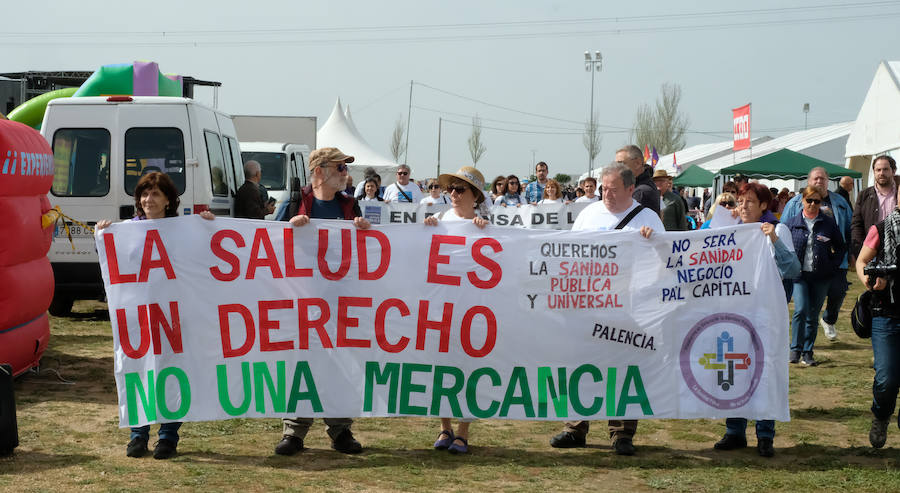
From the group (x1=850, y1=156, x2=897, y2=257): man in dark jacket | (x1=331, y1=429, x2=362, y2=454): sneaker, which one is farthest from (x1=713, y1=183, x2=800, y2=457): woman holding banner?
(x1=850, y1=156, x2=897, y2=257): man in dark jacket

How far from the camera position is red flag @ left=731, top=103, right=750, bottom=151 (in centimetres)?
2989

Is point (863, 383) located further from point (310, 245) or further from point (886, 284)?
point (310, 245)

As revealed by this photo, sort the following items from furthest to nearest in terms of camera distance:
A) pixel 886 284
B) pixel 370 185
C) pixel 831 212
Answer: pixel 370 185
pixel 831 212
pixel 886 284

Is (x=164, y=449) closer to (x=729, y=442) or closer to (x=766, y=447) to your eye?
(x=729, y=442)

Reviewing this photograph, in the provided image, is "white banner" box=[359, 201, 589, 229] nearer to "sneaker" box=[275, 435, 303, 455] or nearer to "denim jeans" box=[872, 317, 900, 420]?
"sneaker" box=[275, 435, 303, 455]

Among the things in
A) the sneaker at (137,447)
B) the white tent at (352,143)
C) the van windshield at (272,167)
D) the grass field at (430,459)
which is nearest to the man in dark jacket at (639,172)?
the grass field at (430,459)

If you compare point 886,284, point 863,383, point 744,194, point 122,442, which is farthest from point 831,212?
point 122,442

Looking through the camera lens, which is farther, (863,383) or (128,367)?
(863,383)

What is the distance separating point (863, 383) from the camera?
31.8 feet

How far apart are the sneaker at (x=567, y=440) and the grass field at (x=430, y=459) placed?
10 cm

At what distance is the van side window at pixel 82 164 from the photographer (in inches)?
478

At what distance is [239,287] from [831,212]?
686 centimetres

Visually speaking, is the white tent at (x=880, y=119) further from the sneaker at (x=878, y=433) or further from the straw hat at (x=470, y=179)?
the straw hat at (x=470, y=179)

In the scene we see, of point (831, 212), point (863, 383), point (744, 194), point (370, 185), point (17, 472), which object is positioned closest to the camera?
point (17, 472)
